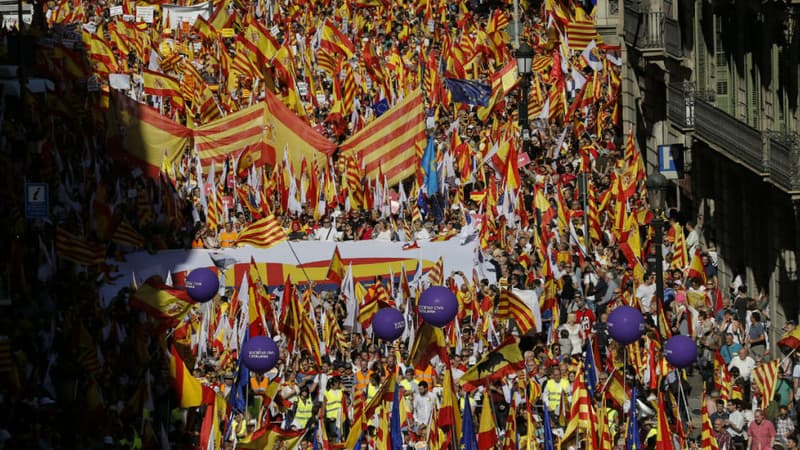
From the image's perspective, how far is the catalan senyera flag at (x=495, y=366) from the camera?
118 feet

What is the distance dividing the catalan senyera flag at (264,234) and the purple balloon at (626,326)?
11329 mm

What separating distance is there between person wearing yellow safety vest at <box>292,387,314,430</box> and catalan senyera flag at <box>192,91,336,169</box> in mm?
15977

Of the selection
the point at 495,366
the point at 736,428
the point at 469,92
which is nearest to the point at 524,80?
the point at 469,92

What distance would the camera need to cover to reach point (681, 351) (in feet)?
117

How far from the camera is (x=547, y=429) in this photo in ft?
113

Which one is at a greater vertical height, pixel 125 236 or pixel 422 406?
pixel 125 236

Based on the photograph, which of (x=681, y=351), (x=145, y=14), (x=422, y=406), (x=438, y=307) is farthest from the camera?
(x=145, y=14)

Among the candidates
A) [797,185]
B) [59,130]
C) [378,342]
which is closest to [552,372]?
[378,342]

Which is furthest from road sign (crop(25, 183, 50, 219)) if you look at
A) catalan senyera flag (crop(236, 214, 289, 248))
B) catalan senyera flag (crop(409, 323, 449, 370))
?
catalan senyera flag (crop(409, 323, 449, 370))

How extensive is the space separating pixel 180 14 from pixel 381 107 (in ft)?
38.5

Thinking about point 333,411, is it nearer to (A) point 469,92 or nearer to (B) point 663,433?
(B) point 663,433

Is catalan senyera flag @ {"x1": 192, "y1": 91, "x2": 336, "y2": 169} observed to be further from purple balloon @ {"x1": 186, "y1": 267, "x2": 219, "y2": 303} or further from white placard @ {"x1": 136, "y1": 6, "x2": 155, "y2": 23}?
white placard @ {"x1": 136, "y1": 6, "x2": 155, "y2": 23}

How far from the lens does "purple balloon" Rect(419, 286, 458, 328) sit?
122 feet

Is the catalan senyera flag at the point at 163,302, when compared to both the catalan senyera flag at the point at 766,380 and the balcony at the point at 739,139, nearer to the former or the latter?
the catalan senyera flag at the point at 766,380
